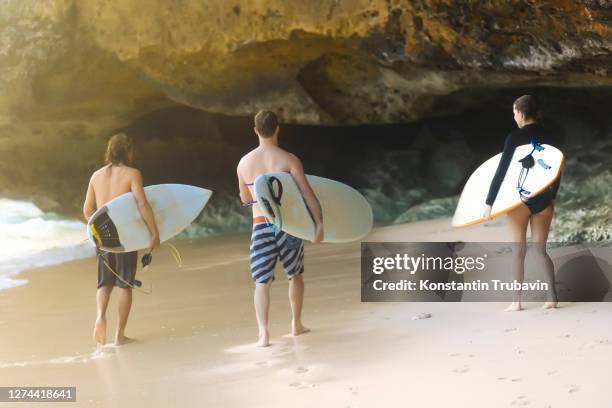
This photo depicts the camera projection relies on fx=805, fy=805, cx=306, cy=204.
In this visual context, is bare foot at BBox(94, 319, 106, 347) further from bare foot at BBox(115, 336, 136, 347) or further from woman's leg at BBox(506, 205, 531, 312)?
woman's leg at BBox(506, 205, 531, 312)

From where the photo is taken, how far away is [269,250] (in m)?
3.85

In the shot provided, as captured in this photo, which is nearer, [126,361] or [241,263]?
[126,361]

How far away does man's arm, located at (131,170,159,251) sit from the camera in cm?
416

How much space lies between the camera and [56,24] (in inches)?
332

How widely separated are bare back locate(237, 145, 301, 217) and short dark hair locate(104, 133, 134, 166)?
717 mm

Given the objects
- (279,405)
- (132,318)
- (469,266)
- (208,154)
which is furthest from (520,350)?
(208,154)

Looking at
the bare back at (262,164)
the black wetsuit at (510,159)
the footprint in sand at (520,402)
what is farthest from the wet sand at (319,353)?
the bare back at (262,164)

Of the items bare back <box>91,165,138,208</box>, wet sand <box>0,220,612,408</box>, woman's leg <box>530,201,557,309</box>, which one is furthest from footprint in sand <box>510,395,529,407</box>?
bare back <box>91,165,138,208</box>

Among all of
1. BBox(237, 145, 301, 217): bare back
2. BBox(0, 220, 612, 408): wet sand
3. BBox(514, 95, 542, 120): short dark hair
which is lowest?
BBox(0, 220, 612, 408): wet sand

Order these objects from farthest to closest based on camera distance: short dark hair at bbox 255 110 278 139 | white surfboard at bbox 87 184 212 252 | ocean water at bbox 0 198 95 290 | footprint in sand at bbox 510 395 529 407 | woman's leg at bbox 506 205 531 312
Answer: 1. ocean water at bbox 0 198 95 290
2. white surfboard at bbox 87 184 212 252
3. woman's leg at bbox 506 205 531 312
4. short dark hair at bbox 255 110 278 139
5. footprint in sand at bbox 510 395 529 407

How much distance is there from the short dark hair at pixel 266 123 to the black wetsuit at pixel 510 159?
44.7 inches

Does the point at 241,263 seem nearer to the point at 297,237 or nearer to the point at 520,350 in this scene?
the point at 297,237

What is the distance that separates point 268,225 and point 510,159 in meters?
1.24

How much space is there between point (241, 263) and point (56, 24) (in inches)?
134
